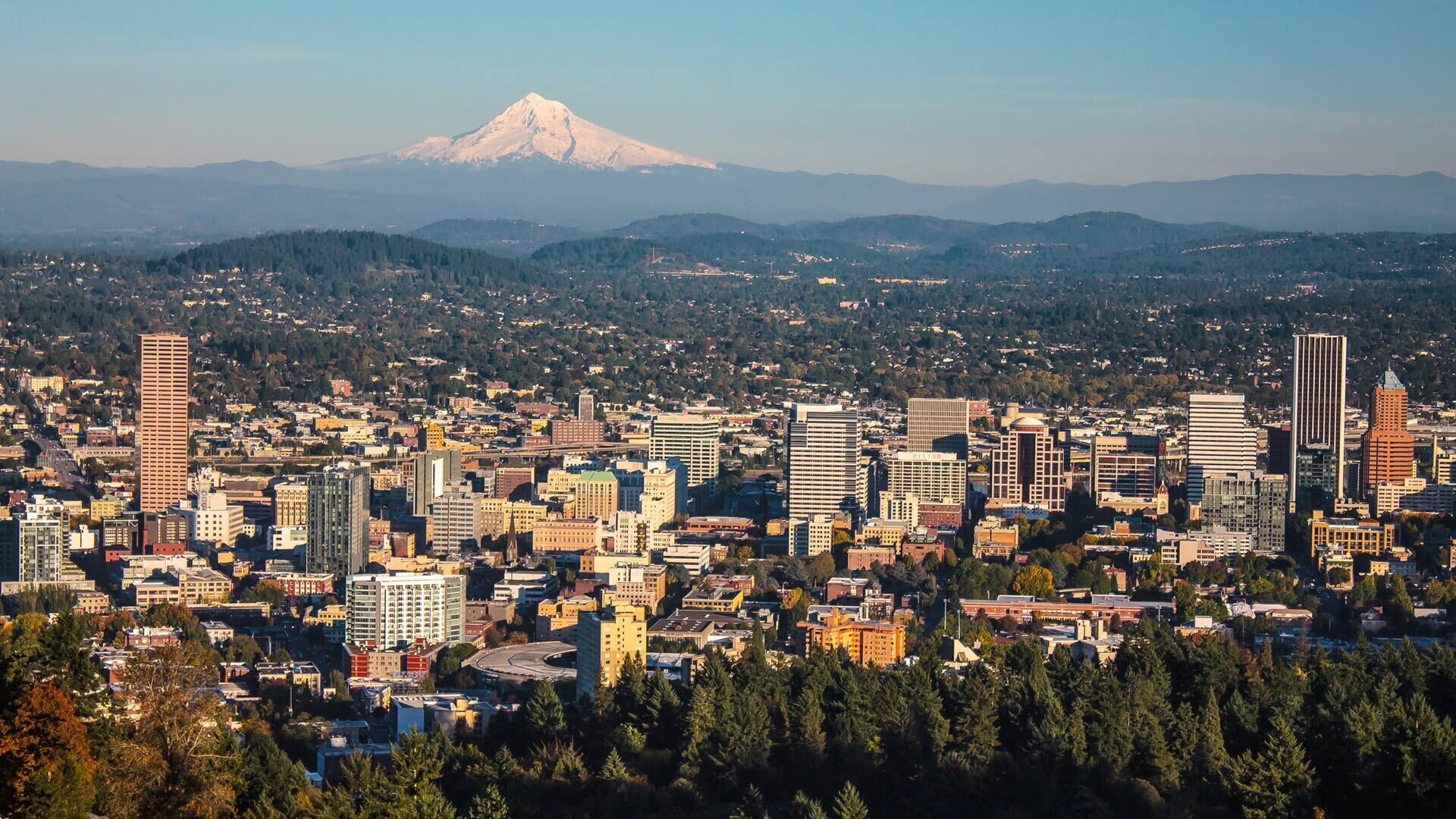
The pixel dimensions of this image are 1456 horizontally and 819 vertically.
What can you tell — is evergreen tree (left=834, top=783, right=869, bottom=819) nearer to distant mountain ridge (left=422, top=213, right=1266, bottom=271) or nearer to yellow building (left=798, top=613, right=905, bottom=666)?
yellow building (left=798, top=613, right=905, bottom=666)

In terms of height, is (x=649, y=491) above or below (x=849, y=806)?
above

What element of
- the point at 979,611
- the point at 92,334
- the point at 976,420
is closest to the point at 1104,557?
the point at 979,611

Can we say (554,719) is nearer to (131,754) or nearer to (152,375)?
(131,754)

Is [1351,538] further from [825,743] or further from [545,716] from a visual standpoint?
[825,743]

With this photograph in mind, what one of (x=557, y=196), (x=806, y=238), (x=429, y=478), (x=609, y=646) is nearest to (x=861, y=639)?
(x=609, y=646)

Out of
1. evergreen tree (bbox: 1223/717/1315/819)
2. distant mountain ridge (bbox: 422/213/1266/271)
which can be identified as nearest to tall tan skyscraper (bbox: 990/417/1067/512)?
evergreen tree (bbox: 1223/717/1315/819)

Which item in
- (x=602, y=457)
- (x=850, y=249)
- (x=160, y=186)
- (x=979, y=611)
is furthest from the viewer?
(x=160, y=186)
